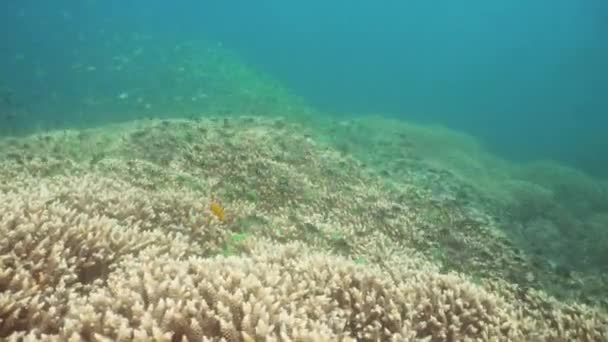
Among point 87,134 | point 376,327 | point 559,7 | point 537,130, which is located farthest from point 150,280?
point 559,7

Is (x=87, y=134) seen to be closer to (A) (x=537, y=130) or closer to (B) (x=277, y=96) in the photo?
(B) (x=277, y=96)

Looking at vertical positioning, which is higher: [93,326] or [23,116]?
[23,116]

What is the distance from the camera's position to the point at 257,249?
21.6ft

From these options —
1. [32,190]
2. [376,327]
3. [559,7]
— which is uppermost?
[559,7]

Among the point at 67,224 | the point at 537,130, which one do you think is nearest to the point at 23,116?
the point at 67,224

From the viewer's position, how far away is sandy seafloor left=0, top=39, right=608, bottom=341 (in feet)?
13.2

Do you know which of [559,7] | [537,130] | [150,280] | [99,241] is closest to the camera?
[150,280]

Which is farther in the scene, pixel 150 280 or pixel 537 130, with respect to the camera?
pixel 537 130

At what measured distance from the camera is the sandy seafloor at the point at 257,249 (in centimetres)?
403

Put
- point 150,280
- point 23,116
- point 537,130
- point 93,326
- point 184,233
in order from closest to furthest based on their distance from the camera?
point 93,326 < point 150,280 < point 184,233 < point 23,116 < point 537,130

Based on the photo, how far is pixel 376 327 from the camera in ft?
15.0

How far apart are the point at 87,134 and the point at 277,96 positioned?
2504 cm

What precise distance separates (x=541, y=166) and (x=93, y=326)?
27727 mm

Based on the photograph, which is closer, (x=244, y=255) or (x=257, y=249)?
(x=244, y=255)
